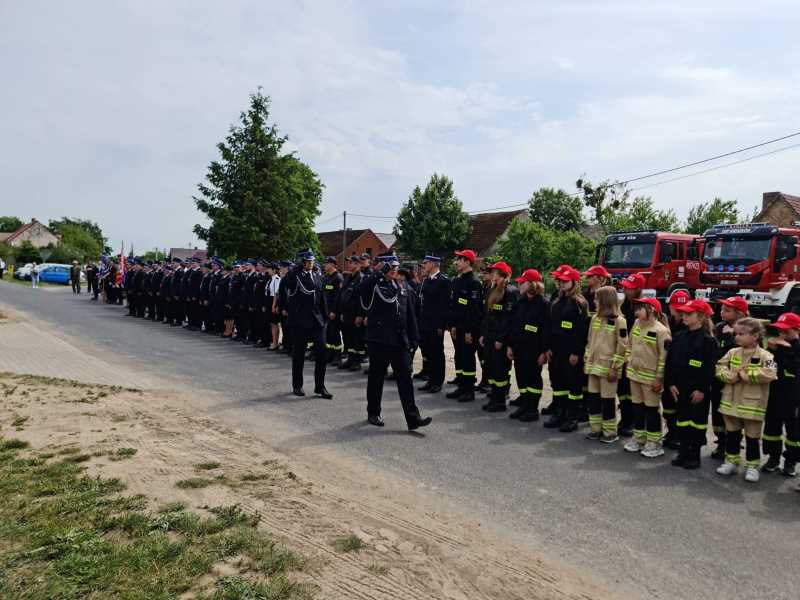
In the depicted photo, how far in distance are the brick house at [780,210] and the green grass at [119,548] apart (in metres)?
42.5

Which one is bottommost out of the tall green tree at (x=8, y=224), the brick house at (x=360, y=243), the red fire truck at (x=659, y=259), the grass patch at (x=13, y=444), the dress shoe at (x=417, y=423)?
the grass patch at (x=13, y=444)

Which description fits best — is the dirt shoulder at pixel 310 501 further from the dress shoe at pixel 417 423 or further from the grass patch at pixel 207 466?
the dress shoe at pixel 417 423


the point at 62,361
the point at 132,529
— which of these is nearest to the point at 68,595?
the point at 132,529

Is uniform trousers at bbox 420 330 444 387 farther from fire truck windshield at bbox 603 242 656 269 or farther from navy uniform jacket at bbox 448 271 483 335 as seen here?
fire truck windshield at bbox 603 242 656 269

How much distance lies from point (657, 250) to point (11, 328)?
778 inches

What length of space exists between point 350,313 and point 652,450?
649 cm

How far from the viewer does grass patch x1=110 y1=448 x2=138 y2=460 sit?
555cm

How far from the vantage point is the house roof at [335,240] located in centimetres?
7212

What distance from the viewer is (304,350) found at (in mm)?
8688

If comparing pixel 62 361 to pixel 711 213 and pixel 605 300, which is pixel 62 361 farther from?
pixel 711 213

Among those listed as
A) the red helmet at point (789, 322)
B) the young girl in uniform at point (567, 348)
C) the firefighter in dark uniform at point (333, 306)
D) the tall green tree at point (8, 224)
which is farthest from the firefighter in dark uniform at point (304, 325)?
the tall green tree at point (8, 224)

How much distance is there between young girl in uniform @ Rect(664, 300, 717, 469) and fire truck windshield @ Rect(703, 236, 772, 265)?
1396 cm

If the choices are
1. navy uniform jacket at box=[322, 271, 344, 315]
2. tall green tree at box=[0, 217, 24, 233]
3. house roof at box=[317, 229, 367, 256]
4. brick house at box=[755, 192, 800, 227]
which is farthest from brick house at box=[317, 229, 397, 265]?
tall green tree at box=[0, 217, 24, 233]

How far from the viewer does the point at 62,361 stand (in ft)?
36.0
